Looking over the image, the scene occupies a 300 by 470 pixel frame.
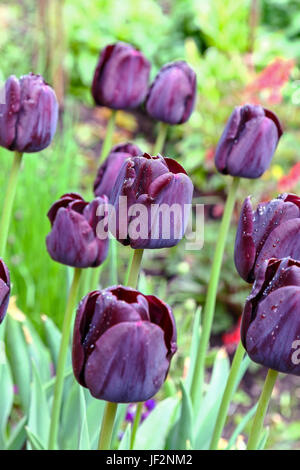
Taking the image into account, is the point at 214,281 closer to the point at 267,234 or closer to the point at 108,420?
the point at 267,234

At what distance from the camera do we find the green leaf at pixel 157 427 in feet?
3.83

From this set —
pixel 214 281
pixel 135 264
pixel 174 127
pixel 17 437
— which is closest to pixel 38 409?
pixel 17 437

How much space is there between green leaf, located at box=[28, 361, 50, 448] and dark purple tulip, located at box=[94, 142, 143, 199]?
11.0 inches

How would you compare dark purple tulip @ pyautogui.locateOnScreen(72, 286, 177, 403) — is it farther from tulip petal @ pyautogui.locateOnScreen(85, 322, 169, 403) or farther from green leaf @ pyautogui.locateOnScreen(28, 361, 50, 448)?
green leaf @ pyautogui.locateOnScreen(28, 361, 50, 448)

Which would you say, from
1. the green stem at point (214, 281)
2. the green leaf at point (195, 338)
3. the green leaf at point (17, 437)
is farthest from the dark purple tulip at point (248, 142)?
the green leaf at point (17, 437)

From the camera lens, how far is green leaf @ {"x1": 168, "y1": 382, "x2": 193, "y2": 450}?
97 cm

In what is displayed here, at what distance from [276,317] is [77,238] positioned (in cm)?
32

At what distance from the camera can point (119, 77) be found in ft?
3.66

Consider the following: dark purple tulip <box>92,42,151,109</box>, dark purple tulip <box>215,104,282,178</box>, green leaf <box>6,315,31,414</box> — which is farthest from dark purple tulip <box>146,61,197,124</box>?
green leaf <box>6,315,31,414</box>
